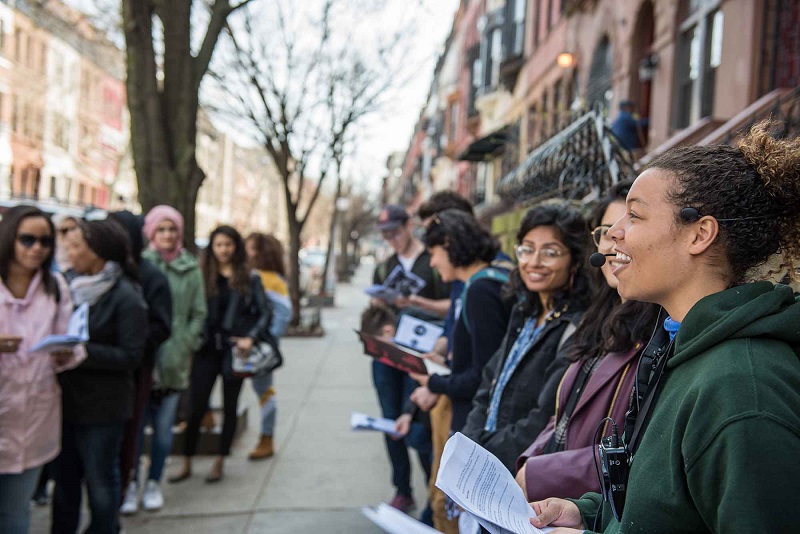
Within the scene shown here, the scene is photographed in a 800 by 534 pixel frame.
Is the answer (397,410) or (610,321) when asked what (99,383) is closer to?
(397,410)

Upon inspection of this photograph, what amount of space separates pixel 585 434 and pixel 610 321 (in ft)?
1.14

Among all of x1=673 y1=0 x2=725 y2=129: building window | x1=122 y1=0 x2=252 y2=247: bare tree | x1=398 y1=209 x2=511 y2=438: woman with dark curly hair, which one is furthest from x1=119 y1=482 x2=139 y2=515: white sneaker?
x1=673 y1=0 x2=725 y2=129: building window

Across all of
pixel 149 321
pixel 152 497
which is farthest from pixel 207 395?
pixel 149 321

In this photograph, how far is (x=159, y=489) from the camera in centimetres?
528

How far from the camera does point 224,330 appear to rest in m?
5.85

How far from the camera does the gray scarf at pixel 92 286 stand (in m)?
3.95

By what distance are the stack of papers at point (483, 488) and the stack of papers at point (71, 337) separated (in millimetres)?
2333

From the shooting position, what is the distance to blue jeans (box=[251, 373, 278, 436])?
6.37 m

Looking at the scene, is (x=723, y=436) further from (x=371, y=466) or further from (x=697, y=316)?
(x=371, y=466)

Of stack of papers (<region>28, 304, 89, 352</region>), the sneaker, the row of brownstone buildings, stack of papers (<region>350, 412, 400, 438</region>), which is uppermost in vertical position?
the row of brownstone buildings

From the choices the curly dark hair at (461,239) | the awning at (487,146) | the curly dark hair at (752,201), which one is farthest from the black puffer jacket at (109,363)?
the awning at (487,146)

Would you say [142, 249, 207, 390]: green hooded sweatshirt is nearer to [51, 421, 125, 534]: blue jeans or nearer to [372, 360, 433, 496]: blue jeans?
[51, 421, 125, 534]: blue jeans

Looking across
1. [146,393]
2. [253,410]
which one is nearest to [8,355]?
[146,393]

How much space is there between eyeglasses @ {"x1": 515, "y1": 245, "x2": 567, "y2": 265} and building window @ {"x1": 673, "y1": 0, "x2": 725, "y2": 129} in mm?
7778
